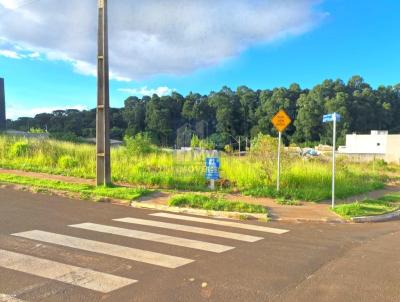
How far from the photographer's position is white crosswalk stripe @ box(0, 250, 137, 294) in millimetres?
4797

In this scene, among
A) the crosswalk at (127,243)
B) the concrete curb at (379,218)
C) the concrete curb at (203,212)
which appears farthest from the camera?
the concrete curb at (379,218)

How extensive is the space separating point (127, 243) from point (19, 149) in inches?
686

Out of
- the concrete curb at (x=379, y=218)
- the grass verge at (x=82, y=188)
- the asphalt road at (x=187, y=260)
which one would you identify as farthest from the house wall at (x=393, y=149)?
the grass verge at (x=82, y=188)

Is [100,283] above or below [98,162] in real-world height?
below

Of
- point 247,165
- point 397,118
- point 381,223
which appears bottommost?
point 381,223

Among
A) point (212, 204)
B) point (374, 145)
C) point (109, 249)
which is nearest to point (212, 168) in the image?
point (212, 204)

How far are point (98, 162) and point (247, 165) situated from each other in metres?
5.96

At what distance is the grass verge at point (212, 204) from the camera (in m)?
10.4

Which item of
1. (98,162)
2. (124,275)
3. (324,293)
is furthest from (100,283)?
(98,162)

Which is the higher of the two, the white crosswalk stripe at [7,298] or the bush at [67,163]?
the bush at [67,163]

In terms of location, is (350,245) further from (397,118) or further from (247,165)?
(397,118)

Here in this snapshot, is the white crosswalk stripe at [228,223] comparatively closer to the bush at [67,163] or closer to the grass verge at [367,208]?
the grass verge at [367,208]

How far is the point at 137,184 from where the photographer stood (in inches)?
575

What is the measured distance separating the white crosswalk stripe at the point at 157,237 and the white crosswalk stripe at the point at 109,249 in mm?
733
